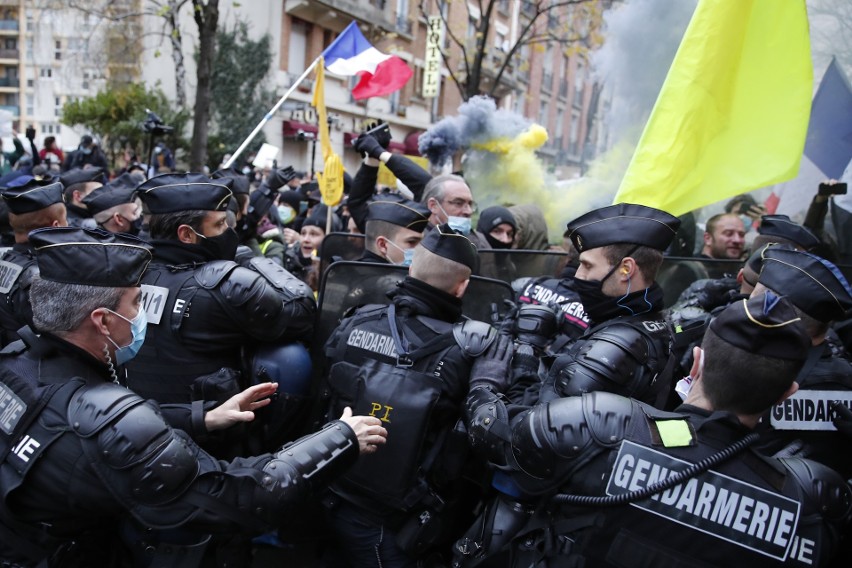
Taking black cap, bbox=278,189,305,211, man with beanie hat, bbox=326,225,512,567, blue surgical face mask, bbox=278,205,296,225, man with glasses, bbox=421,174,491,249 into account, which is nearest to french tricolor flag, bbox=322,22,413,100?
man with glasses, bbox=421,174,491,249

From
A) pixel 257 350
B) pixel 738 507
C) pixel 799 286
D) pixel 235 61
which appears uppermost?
pixel 235 61

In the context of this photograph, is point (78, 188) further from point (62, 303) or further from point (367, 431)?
point (367, 431)

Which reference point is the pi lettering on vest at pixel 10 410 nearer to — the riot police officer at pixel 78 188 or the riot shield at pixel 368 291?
the riot shield at pixel 368 291

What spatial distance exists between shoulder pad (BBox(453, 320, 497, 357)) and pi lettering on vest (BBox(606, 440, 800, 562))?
36.7 inches

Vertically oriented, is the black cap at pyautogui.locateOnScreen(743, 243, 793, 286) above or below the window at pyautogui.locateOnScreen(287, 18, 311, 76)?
below

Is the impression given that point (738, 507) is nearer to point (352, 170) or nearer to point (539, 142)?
point (539, 142)

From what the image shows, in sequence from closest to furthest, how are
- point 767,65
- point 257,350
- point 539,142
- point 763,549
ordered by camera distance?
point 763,549
point 257,350
point 767,65
point 539,142

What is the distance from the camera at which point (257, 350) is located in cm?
303

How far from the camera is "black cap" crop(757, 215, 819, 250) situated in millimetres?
3504

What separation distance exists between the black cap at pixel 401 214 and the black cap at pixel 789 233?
78.0 inches

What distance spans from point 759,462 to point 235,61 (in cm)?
2465

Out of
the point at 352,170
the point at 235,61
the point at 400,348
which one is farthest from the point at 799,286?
the point at 352,170

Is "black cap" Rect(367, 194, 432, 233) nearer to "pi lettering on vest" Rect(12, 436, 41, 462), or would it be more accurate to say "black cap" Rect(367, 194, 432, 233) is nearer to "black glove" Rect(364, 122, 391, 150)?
"black glove" Rect(364, 122, 391, 150)

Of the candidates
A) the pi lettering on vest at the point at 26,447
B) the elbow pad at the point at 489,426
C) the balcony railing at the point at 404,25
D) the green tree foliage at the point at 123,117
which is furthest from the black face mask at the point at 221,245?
the balcony railing at the point at 404,25
